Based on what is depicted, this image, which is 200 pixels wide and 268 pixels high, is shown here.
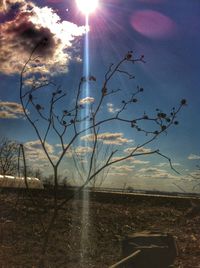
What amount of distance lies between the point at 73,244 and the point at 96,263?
1.02 meters

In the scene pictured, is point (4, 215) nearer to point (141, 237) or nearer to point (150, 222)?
point (150, 222)

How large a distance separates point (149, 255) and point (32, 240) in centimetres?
244

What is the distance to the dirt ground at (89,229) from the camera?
7527 mm

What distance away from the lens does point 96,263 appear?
7.44 metres

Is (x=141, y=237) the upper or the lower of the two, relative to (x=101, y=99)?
lower

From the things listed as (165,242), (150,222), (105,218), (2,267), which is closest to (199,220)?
(150,222)

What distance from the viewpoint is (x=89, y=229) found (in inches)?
377

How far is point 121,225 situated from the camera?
10.2 metres

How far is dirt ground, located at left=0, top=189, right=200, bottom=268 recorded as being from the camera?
7527 mm

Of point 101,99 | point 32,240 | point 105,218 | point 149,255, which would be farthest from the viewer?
point 105,218

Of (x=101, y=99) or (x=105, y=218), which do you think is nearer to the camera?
(x=101, y=99)

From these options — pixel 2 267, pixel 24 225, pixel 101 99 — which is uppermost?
pixel 101 99

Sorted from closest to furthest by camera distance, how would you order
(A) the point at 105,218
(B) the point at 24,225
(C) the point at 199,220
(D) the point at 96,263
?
(D) the point at 96,263, (B) the point at 24,225, (A) the point at 105,218, (C) the point at 199,220

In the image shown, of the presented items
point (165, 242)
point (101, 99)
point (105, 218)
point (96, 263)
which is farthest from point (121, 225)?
point (101, 99)
